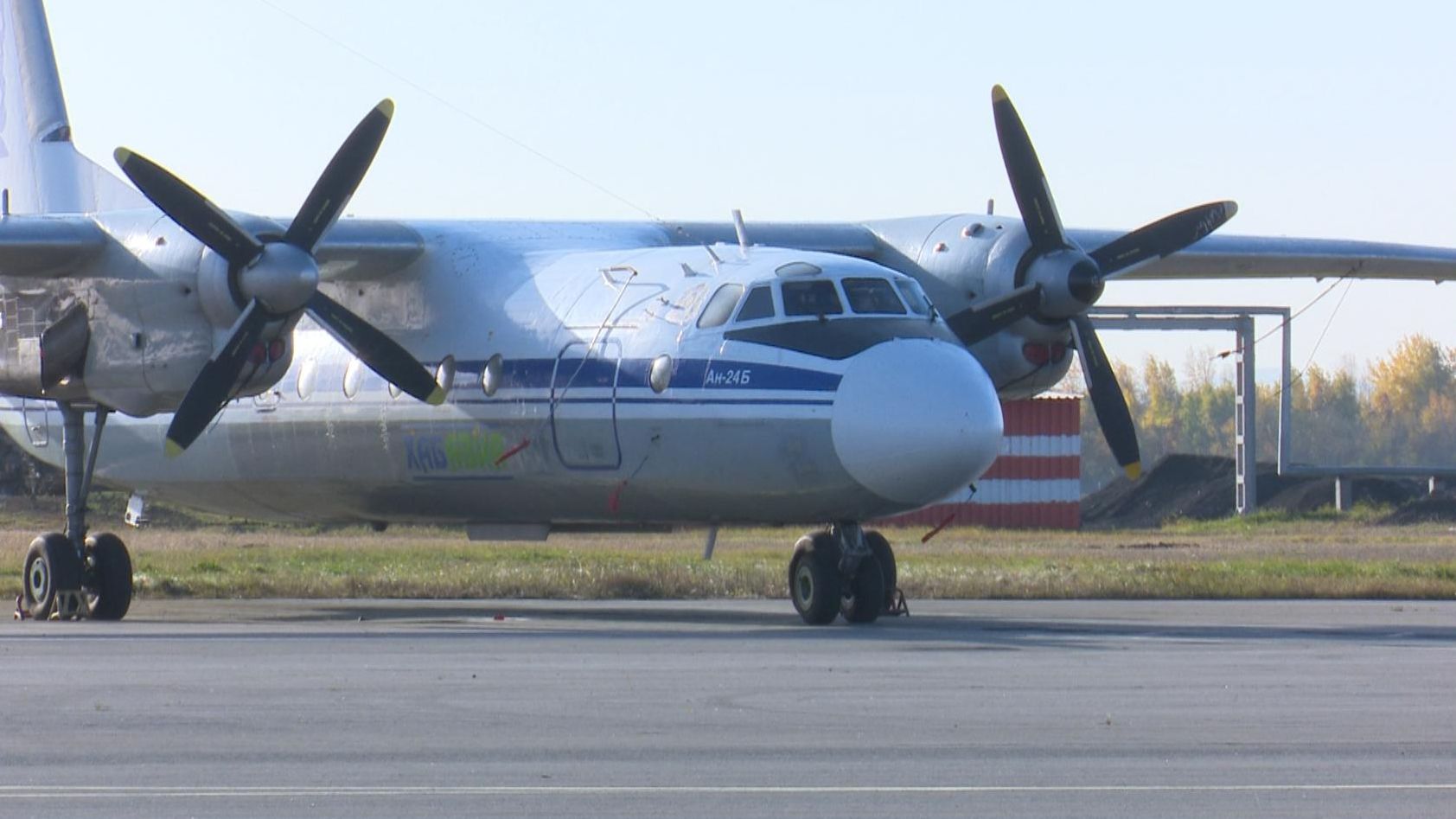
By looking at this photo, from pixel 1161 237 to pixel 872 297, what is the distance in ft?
15.9

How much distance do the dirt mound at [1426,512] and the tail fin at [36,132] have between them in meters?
36.2

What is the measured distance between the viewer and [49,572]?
19.2 metres

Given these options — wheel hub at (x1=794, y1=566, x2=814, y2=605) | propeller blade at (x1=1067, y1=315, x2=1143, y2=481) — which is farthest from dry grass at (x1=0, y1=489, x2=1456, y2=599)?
wheel hub at (x1=794, y1=566, x2=814, y2=605)

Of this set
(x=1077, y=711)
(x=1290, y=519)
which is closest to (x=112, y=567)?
(x=1077, y=711)

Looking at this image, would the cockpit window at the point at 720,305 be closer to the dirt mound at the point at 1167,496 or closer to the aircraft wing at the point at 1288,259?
the aircraft wing at the point at 1288,259

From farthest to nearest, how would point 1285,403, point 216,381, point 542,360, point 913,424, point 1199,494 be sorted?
point 1199,494
point 1285,403
point 542,360
point 216,381
point 913,424

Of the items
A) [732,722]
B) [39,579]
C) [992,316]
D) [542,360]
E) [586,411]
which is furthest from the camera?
[39,579]

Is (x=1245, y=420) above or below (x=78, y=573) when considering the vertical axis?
above

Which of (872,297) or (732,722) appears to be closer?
(732,722)

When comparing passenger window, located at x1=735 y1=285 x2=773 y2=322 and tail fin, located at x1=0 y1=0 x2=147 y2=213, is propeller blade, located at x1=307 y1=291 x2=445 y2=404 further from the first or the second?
tail fin, located at x1=0 y1=0 x2=147 y2=213

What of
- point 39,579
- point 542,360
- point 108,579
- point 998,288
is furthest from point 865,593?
point 39,579

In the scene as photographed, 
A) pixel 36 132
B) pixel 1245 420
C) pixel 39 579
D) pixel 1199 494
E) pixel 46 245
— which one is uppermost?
pixel 36 132

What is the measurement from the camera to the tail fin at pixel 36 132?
23016 millimetres

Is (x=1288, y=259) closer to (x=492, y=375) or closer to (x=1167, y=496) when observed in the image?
(x=492, y=375)
